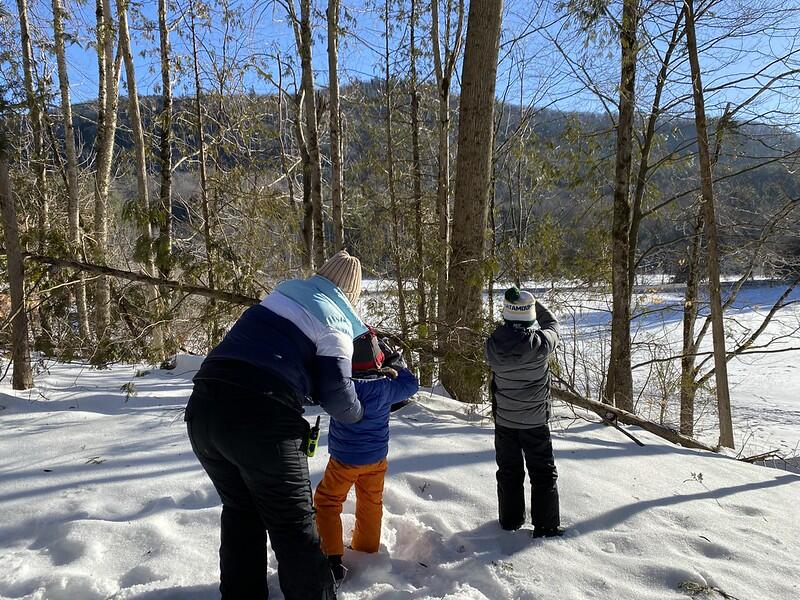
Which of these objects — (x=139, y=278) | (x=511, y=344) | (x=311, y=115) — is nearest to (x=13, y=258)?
(x=139, y=278)

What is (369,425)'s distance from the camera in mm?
2398

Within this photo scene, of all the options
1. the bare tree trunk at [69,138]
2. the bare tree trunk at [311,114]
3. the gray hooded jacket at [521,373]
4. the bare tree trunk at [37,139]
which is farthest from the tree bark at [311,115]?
the bare tree trunk at [69,138]

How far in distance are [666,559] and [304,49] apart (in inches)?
264

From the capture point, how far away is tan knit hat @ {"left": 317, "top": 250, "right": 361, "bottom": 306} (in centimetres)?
221

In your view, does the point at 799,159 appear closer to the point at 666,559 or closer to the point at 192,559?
the point at 666,559

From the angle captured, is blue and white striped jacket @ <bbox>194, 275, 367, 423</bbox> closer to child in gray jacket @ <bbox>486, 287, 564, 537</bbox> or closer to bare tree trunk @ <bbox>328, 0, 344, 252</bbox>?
child in gray jacket @ <bbox>486, 287, 564, 537</bbox>

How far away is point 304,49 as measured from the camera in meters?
6.71

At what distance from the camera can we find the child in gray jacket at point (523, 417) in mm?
2711

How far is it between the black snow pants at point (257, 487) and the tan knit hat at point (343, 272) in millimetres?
595

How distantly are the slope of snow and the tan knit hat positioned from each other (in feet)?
4.40

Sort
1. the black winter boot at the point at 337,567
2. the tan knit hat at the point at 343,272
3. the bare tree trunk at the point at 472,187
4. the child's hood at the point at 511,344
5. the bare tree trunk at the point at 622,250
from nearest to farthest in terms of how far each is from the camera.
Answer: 1. the tan knit hat at the point at 343,272
2. the black winter boot at the point at 337,567
3. the child's hood at the point at 511,344
4. the bare tree trunk at the point at 472,187
5. the bare tree trunk at the point at 622,250

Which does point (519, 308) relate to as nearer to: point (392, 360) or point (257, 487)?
point (392, 360)

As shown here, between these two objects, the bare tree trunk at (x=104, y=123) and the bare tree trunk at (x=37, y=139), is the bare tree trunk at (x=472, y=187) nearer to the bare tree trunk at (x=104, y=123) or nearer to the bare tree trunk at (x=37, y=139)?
the bare tree trunk at (x=37, y=139)

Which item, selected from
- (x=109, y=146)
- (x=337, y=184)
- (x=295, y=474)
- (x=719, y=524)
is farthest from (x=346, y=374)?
(x=109, y=146)
